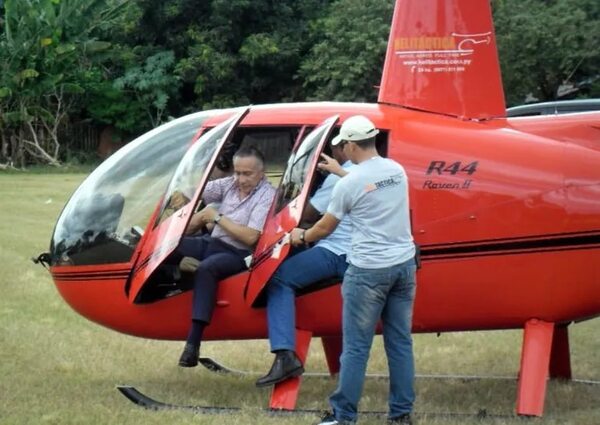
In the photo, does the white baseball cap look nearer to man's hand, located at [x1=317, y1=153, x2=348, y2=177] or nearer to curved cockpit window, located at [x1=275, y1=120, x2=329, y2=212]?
man's hand, located at [x1=317, y1=153, x2=348, y2=177]

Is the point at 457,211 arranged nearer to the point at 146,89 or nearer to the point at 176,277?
the point at 176,277

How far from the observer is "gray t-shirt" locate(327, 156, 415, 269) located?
5.02m

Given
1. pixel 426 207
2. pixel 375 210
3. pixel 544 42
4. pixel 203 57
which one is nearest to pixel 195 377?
pixel 426 207

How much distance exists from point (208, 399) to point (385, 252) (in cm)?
208

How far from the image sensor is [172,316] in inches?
241

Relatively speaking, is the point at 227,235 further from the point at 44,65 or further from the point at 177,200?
the point at 44,65

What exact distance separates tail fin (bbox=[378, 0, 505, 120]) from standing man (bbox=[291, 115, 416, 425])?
124cm

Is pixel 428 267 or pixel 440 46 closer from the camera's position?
pixel 428 267

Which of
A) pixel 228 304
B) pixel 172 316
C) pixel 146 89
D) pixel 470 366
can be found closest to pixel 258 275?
pixel 228 304

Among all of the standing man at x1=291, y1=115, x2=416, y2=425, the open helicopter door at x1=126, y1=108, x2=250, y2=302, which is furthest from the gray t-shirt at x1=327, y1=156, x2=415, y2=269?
the open helicopter door at x1=126, y1=108, x2=250, y2=302

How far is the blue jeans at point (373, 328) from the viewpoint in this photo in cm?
506

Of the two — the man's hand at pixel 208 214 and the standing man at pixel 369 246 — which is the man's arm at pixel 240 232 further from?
the standing man at pixel 369 246

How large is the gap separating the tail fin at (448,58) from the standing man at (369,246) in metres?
1.24

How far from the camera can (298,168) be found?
573 cm
